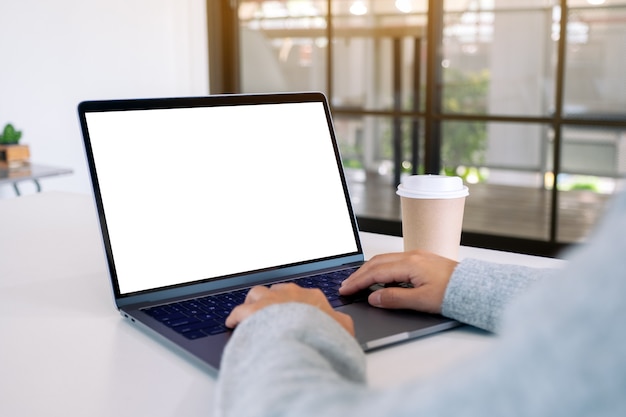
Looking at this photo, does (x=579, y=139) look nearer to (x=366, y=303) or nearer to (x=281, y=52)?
(x=281, y=52)

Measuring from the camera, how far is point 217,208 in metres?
0.84

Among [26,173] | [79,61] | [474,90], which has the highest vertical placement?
[79,61]

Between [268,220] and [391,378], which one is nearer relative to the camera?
[391,378]

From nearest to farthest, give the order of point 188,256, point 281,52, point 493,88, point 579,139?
point 188,256
point 579,139
point 493,88
point 281,52

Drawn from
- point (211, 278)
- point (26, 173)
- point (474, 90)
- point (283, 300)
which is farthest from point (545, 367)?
point (474, 90)

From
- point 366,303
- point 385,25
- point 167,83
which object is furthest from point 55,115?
point 366,303

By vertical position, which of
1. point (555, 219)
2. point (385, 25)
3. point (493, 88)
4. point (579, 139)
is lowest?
point (555, 219)

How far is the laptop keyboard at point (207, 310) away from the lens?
668 millimetres

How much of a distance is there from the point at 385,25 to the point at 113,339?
8.62ft

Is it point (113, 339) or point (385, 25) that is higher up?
point (385, 25)

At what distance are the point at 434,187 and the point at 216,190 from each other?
258 mm

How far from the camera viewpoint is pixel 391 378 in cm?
59

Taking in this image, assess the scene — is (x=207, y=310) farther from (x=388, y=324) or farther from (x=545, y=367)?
(x=545, y=367)

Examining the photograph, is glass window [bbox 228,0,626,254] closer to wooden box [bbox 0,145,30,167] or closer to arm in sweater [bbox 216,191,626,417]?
wooden box [bbox 0,145,30,167]
